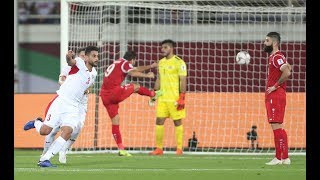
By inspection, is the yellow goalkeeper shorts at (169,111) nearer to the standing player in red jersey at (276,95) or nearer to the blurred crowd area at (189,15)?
the blurred crowd area at (189,15)

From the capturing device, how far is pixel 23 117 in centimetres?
2202

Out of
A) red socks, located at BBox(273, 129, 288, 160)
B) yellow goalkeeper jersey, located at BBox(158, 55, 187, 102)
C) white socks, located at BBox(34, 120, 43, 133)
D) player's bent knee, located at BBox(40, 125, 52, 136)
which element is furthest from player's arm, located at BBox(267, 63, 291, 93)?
yellow goalkeeper jersey, located at BBox(158, 55, 187, 102)

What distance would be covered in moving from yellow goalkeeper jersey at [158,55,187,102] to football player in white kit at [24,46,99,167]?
421 centimetres

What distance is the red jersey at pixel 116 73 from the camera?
19547 millimetres

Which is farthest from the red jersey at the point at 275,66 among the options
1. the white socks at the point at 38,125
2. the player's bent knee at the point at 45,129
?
the white socks at the point at 38,125

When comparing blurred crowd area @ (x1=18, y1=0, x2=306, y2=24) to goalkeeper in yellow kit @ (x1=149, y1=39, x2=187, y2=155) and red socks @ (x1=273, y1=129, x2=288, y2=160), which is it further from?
red socks @ (x1=273, y1=129, x2=288, y2=160)

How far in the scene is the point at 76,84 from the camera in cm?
1548

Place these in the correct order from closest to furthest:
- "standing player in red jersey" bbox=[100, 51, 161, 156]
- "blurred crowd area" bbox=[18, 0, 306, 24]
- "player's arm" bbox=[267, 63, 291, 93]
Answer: "player's arm" bbox=[267, 63, 291, 93], "standing player in red jersey" bbox=[100, 51, 161, 156], "blurred crowd area" bbox=[18, 0, 306, 24]

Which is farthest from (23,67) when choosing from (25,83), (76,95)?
(76,95)

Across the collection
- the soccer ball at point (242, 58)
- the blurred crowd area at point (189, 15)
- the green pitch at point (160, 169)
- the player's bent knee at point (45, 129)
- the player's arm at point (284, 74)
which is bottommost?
the green pitch at point (160, 169)

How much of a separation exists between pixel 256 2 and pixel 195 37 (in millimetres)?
1835

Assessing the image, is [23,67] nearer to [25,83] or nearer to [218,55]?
[25,83]

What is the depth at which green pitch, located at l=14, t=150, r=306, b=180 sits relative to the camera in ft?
42.1

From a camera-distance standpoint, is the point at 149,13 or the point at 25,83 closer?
the point at 149,13
